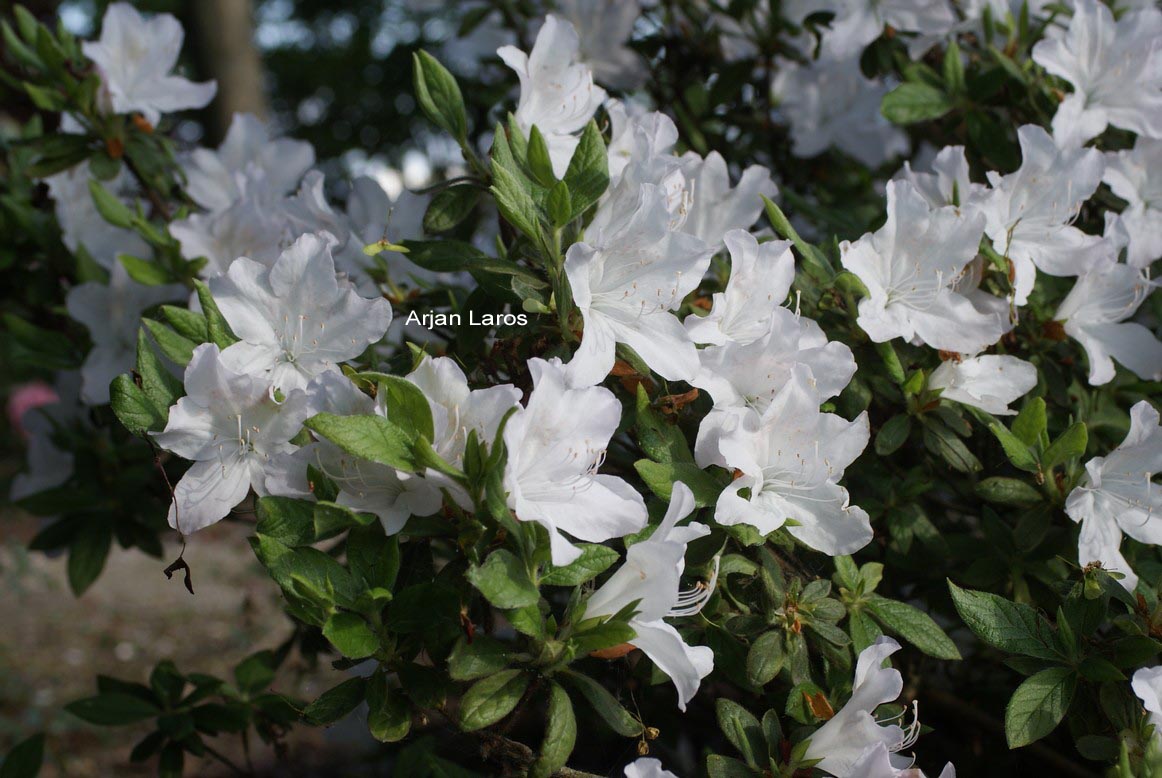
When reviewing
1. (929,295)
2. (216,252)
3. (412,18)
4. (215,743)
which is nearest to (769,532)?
(929,295)

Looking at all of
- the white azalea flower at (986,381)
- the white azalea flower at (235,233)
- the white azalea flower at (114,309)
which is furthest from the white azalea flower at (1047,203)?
the white azalea flower at (114,309)

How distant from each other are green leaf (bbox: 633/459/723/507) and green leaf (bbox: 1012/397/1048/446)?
446 mm

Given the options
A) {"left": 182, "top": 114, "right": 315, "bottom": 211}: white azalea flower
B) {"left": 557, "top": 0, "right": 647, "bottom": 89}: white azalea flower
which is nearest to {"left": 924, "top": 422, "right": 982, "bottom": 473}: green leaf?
{"left": 557, "top": 0, "right": 647, "bottom": 89}: white azalea flower

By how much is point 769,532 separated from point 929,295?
406 millimetres

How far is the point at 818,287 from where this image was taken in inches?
52.5

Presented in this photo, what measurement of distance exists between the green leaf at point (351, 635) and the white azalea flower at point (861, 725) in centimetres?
49

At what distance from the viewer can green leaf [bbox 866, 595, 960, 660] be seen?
3.93ft

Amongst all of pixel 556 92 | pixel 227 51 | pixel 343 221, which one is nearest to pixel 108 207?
pixel 343 221

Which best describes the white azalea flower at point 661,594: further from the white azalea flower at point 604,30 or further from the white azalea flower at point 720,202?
the white azalea flower at point 604,30

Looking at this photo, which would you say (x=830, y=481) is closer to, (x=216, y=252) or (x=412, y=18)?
(x=216, y=252)

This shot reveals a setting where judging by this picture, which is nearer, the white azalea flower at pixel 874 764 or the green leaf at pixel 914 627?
the white azalea flower at pixel 874 764

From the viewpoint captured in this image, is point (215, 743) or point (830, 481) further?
point (215, 743)

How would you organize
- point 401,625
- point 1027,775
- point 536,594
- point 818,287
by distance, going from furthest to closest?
point 1027,775 < point 818,287 < point 401,625 < point 536,594

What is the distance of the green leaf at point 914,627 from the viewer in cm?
120
